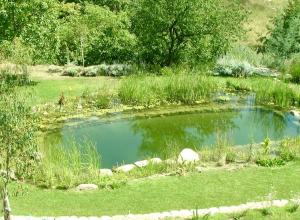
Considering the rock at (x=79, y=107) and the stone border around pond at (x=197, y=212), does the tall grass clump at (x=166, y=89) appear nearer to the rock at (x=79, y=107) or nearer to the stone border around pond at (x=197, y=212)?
the rock at (x=79, y=107)

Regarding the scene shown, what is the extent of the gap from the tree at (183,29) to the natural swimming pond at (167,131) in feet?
18.3

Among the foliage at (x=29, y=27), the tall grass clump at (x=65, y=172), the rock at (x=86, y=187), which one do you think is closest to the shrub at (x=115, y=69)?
the foliage at (x=29, y=27)

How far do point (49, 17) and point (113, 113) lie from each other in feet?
14.5

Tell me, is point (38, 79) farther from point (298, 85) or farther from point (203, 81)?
point (298, 85)

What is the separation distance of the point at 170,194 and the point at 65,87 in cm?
994

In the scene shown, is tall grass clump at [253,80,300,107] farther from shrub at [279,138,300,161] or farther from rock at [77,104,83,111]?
rock at [77,104,83,111]

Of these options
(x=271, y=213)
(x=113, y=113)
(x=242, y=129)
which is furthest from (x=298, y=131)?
(x=271, y=213)

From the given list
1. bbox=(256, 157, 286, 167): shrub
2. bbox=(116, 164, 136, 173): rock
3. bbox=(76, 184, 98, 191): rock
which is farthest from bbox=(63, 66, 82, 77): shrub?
bbox=(76, 184, 98, 191): rock

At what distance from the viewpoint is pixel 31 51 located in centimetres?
1884

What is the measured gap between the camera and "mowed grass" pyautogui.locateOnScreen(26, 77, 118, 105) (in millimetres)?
18328

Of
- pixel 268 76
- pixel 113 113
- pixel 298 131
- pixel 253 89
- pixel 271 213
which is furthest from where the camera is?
pixel 268 76

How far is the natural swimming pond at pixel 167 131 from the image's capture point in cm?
1502

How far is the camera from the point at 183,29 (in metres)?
23.5

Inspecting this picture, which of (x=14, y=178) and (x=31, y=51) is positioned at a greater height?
(x=31, y=51)
